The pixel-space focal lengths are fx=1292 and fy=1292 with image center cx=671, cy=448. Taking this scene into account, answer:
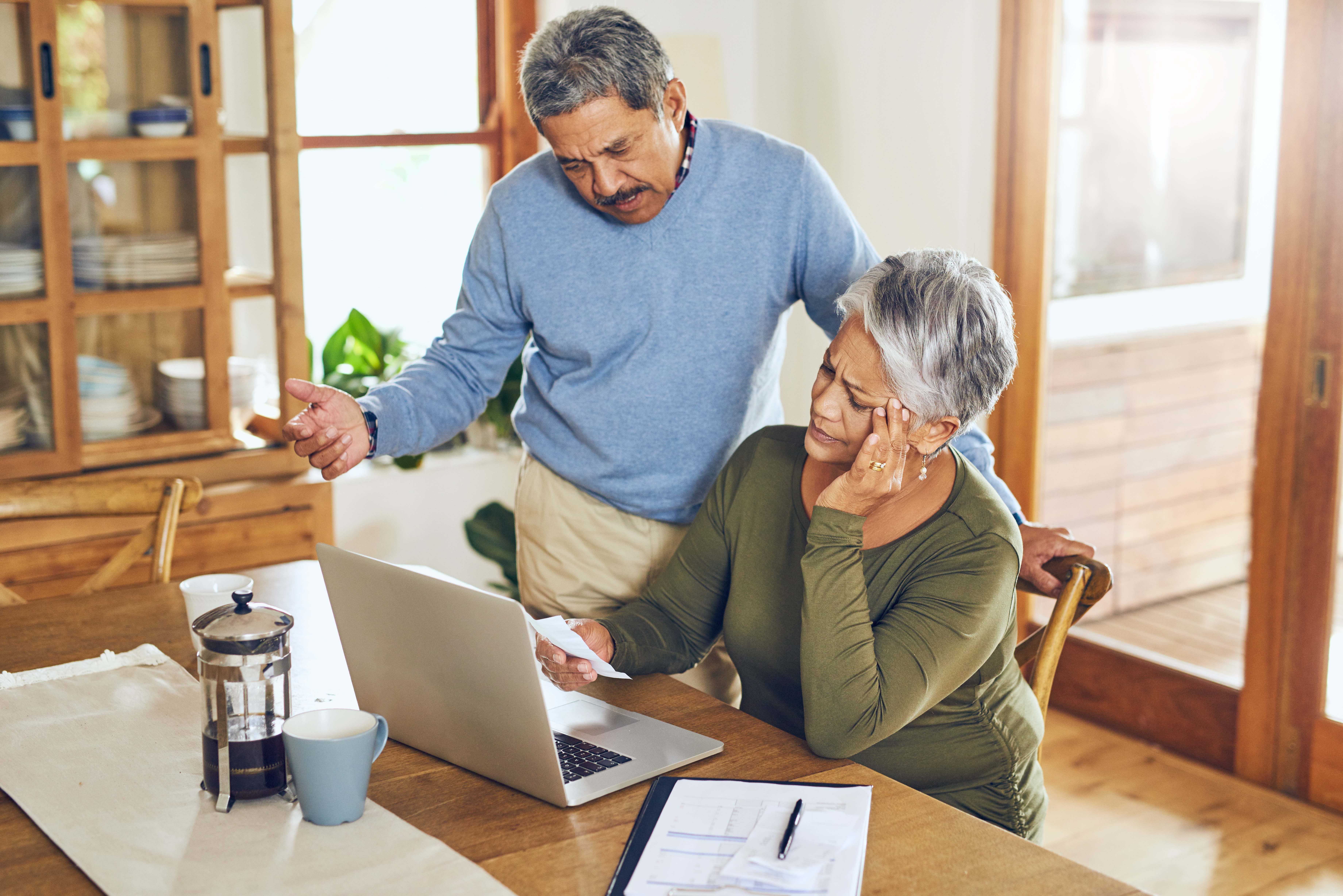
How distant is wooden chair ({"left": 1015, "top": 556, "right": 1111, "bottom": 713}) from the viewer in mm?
1557

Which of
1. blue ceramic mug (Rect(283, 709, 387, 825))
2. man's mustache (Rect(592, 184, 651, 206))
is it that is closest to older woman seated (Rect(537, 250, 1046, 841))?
blue ceramic mug (Rect(283, 709, 387, 825))

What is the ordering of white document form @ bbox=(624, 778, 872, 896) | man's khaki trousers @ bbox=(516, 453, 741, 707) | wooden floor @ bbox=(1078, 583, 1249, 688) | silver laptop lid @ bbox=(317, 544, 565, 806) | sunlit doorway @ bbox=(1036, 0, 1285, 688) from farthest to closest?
wooden floor @ bbox=(1078, 583, 1249, 688) < sunlit doorway @ bbox=(1036, 0, 1285, 688) < man's khaki trousers @ bbox=(516, 453, 741, 707) < silver laptop lid @ bbox=(317, 544, 565, 806) < white document form @ bbox=(624, 778, 872, 896)

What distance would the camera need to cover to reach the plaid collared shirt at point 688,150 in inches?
72.8

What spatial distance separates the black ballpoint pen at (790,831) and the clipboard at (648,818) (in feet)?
0.20

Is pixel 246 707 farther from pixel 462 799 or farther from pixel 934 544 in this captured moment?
pixel 934 544

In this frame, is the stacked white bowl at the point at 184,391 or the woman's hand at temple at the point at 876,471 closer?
the woman's hand at temple at the point at 876,471

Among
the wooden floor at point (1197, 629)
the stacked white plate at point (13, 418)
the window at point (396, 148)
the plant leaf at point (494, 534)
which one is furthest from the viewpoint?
the window at point (396, 148)

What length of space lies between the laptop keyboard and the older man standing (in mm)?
584

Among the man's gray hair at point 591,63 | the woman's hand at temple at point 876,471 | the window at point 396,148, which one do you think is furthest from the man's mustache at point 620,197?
the window at point 396,148

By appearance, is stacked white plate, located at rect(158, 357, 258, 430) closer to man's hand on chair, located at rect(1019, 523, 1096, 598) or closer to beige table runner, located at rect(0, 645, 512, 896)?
beige table runner, located at rect(0, 645, 512, 896)

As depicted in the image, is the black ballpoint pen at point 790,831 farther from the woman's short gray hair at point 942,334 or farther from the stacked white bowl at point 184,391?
the stacked white bowl at point 184,391

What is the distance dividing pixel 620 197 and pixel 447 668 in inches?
30.1

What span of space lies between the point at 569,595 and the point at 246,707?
82cm

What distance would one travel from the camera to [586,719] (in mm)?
1426
